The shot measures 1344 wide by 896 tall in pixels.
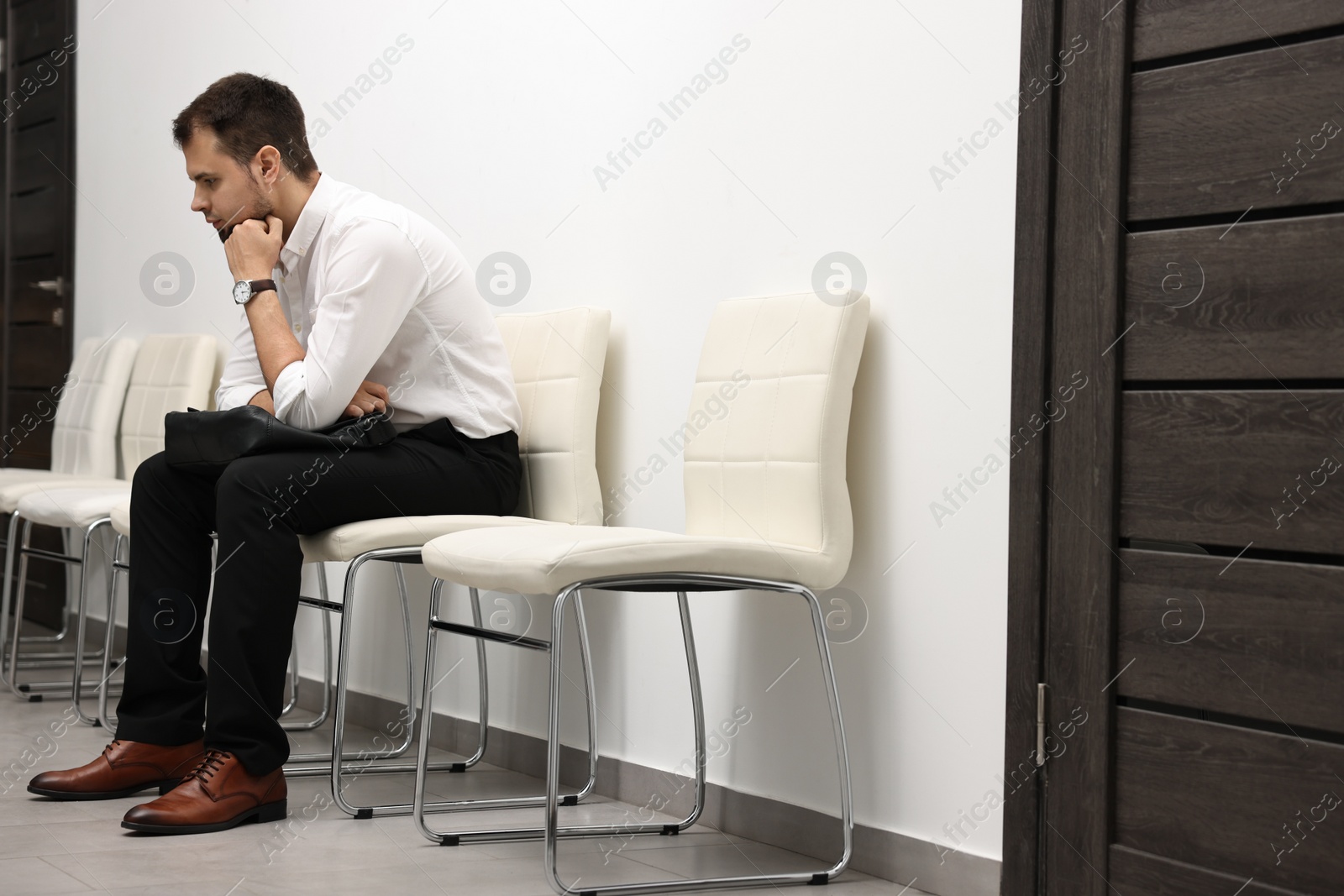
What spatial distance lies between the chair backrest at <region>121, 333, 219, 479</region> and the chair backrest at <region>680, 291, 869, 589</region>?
1820mm

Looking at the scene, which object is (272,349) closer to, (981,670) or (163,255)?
(981,670)

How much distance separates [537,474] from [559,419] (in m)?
0.11

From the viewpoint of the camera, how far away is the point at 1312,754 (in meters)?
1.40

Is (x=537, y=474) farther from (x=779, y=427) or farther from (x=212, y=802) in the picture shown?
(x=212, y=802)

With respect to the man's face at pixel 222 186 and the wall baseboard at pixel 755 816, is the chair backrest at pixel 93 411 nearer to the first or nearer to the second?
the wall baseboard at pixel 755 816

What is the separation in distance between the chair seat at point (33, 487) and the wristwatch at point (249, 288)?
110cm

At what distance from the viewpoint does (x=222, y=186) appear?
230 centimetres

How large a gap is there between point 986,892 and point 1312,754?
48cm

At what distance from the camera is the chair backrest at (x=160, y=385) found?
3.49 metres

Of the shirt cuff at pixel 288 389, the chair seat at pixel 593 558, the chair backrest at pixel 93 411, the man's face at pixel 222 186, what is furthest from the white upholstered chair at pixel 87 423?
the chair seat at pixel 593 558

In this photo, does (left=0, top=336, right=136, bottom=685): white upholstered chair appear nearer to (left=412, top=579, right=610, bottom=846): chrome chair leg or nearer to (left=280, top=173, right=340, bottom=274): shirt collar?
(left=280, top=173, right=340, bottom=274): shirt collar

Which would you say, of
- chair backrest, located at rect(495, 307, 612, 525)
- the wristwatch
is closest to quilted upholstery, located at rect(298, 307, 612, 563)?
chair backrest, located at rect(495, 307, 612, 525)

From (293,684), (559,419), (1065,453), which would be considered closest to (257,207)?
(559,419)

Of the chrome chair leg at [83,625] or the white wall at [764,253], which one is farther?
the chrome chair leg at [83,625]
